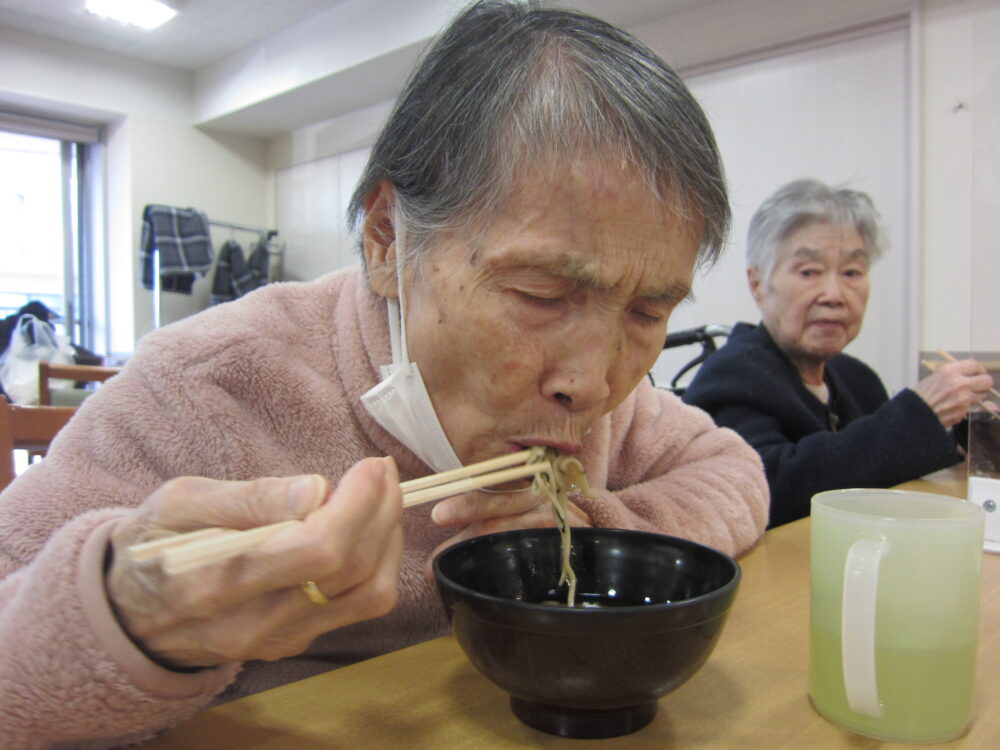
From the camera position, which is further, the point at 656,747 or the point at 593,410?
the point at 593,410

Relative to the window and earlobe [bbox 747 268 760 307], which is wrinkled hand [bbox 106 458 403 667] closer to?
earlobe [bbox 747 268 760 307]

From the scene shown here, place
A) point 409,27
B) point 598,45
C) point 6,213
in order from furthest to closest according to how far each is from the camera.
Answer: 1. point 6,213
2. point 409,27
3. point 598,45

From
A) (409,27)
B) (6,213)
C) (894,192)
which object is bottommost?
(894,192)

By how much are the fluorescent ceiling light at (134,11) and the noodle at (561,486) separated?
525 cm

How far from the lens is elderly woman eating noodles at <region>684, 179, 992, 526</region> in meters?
1.80

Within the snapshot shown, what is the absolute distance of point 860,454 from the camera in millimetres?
1799

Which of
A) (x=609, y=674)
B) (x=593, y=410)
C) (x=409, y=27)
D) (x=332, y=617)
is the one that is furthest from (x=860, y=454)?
(x=409, y=27)

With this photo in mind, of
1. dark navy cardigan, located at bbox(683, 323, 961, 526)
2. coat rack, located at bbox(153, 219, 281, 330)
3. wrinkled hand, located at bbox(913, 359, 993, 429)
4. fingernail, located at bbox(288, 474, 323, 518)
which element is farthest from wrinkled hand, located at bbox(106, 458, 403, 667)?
coat rack, located at bbox(153, 219, 281, 330)

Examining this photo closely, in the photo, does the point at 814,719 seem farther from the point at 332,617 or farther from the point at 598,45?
the point at 598,45

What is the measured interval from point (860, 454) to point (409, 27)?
3865mm

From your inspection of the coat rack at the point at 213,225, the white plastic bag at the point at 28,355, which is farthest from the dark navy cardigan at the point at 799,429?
the coat rack at the point at 213,225

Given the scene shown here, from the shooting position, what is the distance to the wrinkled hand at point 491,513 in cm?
88

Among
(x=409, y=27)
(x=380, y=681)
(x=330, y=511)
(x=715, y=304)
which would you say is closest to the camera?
(x=330, y=511)

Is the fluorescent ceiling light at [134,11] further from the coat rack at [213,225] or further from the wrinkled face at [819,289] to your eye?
the wrinkled face at [819,289]
